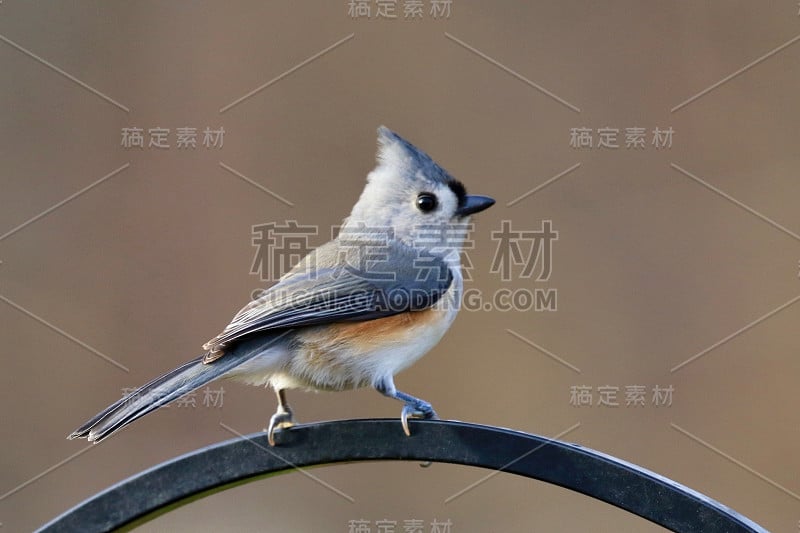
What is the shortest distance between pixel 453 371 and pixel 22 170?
1925mm

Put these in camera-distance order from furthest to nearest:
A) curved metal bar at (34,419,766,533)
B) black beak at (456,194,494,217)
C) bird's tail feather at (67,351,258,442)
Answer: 1. black beak at (456,194,494,217)
2. bird's tail feather at (67,351,258,442)
3. curved metal bar at (34,419,766,533)

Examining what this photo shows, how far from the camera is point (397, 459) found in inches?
60.9

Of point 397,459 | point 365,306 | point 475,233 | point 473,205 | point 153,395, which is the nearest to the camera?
point 397,459

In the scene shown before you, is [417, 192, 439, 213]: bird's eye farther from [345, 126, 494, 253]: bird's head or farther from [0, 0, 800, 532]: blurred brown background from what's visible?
[0, 0, 800, 532]: blurred brown background

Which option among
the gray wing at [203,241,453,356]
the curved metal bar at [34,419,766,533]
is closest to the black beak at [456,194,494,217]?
the gray wing at [203,241,453,356]

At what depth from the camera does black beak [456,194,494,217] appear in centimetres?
244

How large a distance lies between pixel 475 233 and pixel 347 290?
3.87 feet

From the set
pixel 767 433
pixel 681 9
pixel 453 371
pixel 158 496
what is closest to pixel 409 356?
pixel 158 496

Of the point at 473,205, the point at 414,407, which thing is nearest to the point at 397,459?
the point at 414,407

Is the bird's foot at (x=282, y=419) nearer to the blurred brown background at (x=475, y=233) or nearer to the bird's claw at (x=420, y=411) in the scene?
the bird's claw at (x=420, y=411)

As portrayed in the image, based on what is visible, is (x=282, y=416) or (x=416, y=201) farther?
(x=416, y=201)

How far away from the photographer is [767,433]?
319 cm

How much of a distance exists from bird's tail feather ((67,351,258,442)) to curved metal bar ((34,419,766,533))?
13cm

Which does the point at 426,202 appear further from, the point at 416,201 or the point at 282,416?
the point at 282,416
